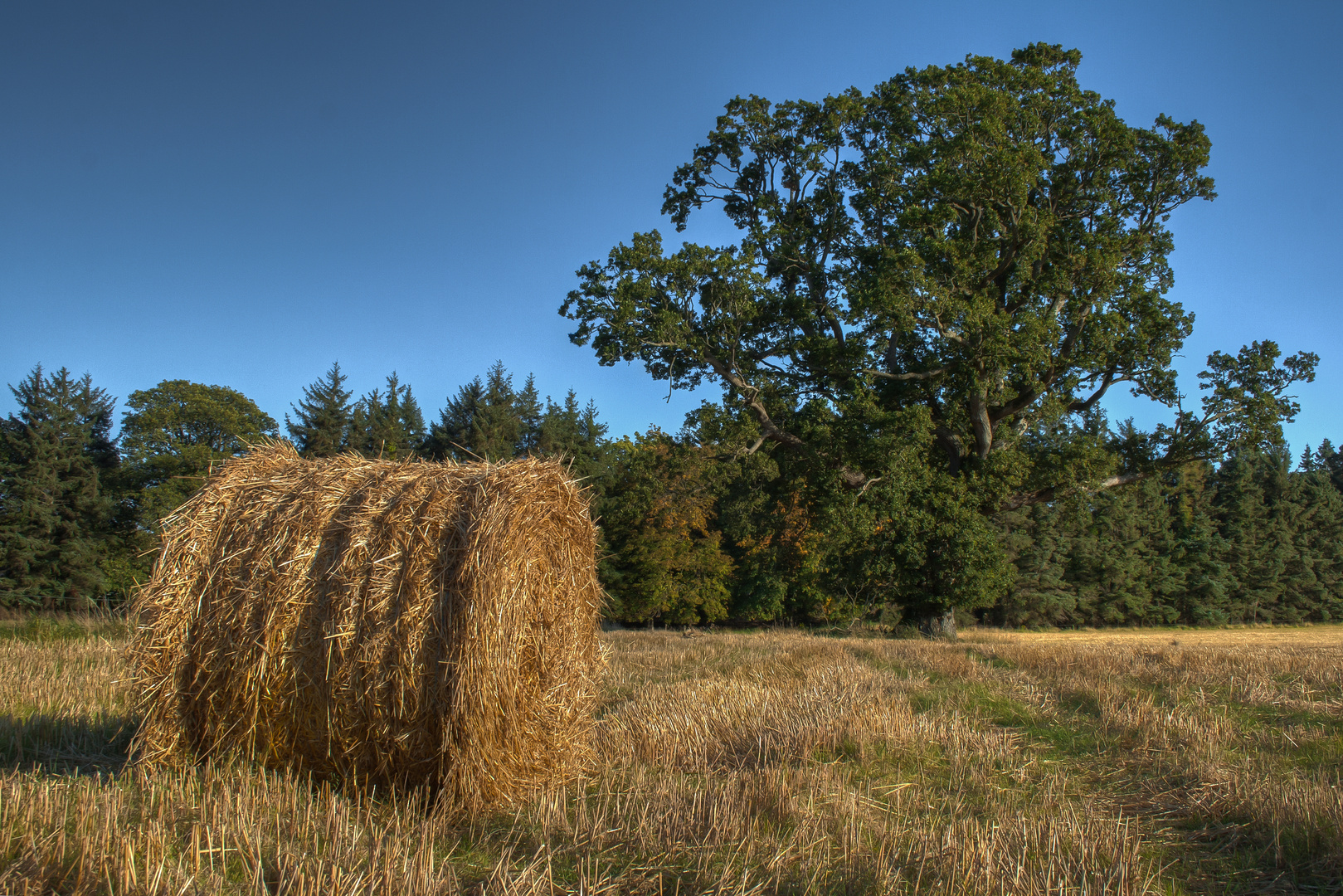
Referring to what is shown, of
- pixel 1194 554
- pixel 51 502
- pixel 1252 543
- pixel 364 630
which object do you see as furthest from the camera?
pixel 1252 543

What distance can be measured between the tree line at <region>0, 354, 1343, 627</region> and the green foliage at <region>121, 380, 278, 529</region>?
0.13 m

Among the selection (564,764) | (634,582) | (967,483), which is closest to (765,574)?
(634,582)

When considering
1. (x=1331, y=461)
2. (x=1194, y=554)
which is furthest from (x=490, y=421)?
(x=1331, y=461)

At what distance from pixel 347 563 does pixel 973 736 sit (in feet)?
15.2

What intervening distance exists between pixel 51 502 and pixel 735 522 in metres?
31.4

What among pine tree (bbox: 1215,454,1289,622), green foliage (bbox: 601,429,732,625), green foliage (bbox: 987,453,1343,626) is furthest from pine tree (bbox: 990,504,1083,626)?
green foliage (bbox: 601,429,732,625)

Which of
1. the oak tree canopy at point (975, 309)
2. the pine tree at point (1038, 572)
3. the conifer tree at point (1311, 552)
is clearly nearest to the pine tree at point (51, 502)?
the oak tree canopy at point (975, 309)

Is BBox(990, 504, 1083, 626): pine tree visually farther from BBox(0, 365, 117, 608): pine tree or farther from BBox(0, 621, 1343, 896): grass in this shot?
BBox(0, 365, 117, 608): pine tree

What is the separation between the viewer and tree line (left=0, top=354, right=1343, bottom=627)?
20.3 metres

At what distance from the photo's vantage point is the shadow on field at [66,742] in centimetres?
504

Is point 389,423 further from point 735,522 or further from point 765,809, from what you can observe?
point 765,809

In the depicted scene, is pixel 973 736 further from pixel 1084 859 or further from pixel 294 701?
pixel 294 701

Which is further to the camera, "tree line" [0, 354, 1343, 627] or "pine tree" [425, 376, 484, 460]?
"pine tree" [425, 376, 484, 460]

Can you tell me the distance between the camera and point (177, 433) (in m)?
41.8
